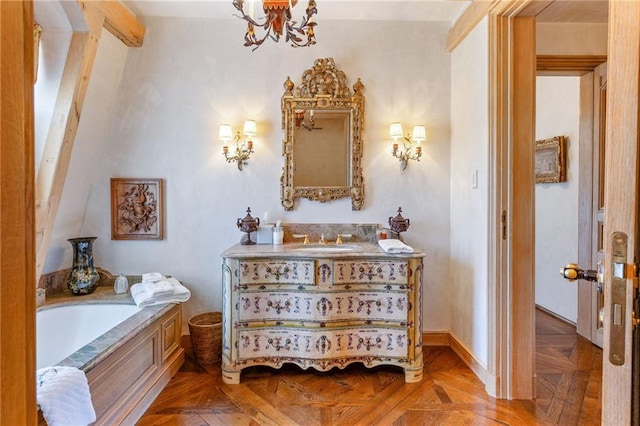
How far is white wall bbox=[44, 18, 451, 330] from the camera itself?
2.87m

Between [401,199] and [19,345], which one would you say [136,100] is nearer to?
[401,199]

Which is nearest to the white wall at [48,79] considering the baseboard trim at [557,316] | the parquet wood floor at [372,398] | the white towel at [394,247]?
the parquet wood floor at [372,398]

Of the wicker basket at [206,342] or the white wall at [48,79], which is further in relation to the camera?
the wicker basket at [206,342]

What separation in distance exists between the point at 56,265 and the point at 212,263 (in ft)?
3.79

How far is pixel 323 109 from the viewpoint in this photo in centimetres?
290

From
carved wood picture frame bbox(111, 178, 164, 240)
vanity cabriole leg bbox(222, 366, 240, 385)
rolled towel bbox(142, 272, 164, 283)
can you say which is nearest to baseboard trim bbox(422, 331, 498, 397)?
vanity cabriole leg bbox(222, 366, 240, 385)

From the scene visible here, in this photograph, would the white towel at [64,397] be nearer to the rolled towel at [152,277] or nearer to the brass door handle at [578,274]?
the rolled towel at [152,277]

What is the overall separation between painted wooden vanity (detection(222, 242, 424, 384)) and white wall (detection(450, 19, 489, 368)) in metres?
0.43

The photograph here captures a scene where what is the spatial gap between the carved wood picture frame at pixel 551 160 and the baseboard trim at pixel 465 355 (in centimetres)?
196

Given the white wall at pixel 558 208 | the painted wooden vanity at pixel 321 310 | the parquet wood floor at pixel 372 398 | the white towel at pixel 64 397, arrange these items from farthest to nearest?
1. the white wall at pixel 558 208
2. the painted wooden vanity at pixel 321 310
3. the parquet wood floor at pixel 372 398
4. the white towel at pixel 64 397

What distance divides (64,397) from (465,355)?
2485 millimetres

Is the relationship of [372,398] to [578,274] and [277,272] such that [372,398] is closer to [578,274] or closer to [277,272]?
[277,272]

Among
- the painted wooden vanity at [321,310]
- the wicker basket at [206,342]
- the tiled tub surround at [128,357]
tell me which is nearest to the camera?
the tiled tub surround at [128,357]

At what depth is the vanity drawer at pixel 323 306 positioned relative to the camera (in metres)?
2.33
